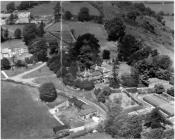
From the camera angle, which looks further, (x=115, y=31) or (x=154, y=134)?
(x=115, y=31)

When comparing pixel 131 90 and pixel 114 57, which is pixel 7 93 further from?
pixel 114 57

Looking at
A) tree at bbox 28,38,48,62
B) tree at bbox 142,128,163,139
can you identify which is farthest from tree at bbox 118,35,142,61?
tree at bbox 142,128,163,139

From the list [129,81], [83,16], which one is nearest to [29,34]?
[83,16]

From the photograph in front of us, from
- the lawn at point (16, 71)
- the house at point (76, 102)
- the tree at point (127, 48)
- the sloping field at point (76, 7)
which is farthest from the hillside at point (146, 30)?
the house at point (76, 102)

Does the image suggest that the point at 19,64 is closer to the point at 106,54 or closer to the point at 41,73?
the point at 41,73

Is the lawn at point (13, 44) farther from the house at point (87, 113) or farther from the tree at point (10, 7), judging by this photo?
the house at point (87, 113)

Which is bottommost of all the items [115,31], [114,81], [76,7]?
[114,81]

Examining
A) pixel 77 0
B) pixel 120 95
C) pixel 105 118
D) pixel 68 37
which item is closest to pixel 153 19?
pixel 77 0
